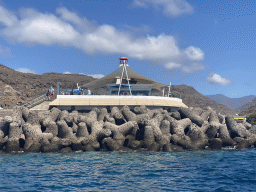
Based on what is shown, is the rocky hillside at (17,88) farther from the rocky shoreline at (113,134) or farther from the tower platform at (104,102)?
the rocky shoreline at (113,134)

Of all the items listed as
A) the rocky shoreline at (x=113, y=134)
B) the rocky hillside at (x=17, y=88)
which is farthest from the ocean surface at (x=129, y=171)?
the rocky hillside at (x=17, y=88)

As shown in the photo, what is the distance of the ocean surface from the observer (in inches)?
500

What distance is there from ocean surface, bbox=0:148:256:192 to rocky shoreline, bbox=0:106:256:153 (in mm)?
909

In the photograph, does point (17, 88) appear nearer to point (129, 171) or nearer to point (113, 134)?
point (113, 134)

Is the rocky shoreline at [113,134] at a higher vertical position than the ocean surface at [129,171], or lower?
higher

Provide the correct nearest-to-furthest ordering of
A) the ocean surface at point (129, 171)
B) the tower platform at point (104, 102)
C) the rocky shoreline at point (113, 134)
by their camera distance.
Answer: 1. the ocean surface at point (129, 171)
2. the rocky shoreline at point (113, 134)
3. the tower platform at point (104, 102)

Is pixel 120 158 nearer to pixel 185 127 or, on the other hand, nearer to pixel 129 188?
pixel 129 188

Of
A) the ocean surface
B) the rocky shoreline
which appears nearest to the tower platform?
the rocky shoreline

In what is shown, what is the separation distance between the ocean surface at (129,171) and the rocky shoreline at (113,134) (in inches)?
35.8

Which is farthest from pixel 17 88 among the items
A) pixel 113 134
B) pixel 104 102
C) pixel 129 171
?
pixel 129 171

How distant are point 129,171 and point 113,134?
627 centimetres

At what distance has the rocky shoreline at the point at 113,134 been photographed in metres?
20.4

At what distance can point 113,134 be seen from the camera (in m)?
Answer: 21.1

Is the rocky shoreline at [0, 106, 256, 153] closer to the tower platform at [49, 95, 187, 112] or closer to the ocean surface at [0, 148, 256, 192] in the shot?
the ocean surface at [0, 148, 256, 192]
